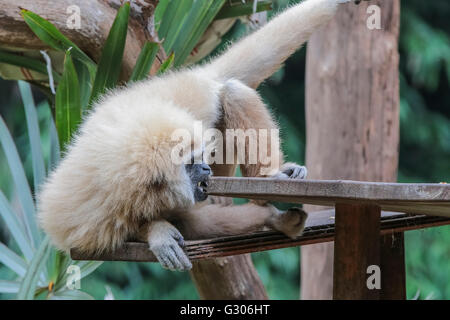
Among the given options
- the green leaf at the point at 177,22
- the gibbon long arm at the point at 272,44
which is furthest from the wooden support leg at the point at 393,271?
the green leaf at the point at 177,22

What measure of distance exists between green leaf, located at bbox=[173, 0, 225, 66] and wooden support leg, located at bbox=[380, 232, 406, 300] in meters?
1.49

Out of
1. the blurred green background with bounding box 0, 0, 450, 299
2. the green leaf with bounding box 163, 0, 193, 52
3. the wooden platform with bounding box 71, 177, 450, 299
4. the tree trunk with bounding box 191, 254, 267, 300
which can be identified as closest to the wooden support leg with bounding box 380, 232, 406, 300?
the wooden platform with bounding box 71, 177, 450, 299

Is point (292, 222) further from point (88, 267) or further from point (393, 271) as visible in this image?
point (88, 267)

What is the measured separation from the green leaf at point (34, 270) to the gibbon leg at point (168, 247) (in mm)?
1032

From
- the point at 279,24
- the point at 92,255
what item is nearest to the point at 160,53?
the point at 279,24

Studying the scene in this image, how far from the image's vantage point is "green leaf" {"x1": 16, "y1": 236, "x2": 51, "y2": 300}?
2.68 meters

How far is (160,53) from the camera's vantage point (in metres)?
2.97

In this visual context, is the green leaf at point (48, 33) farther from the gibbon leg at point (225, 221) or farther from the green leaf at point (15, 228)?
the gibbon leg at point (225, 221)

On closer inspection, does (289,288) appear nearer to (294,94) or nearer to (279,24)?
(294,94)

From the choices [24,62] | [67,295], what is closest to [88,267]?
[67,295]

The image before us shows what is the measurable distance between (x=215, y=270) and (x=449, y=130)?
4191 mm

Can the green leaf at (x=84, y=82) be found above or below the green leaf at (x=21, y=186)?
above

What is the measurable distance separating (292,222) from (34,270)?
4.51 feet

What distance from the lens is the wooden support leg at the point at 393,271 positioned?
1988 millimetres
